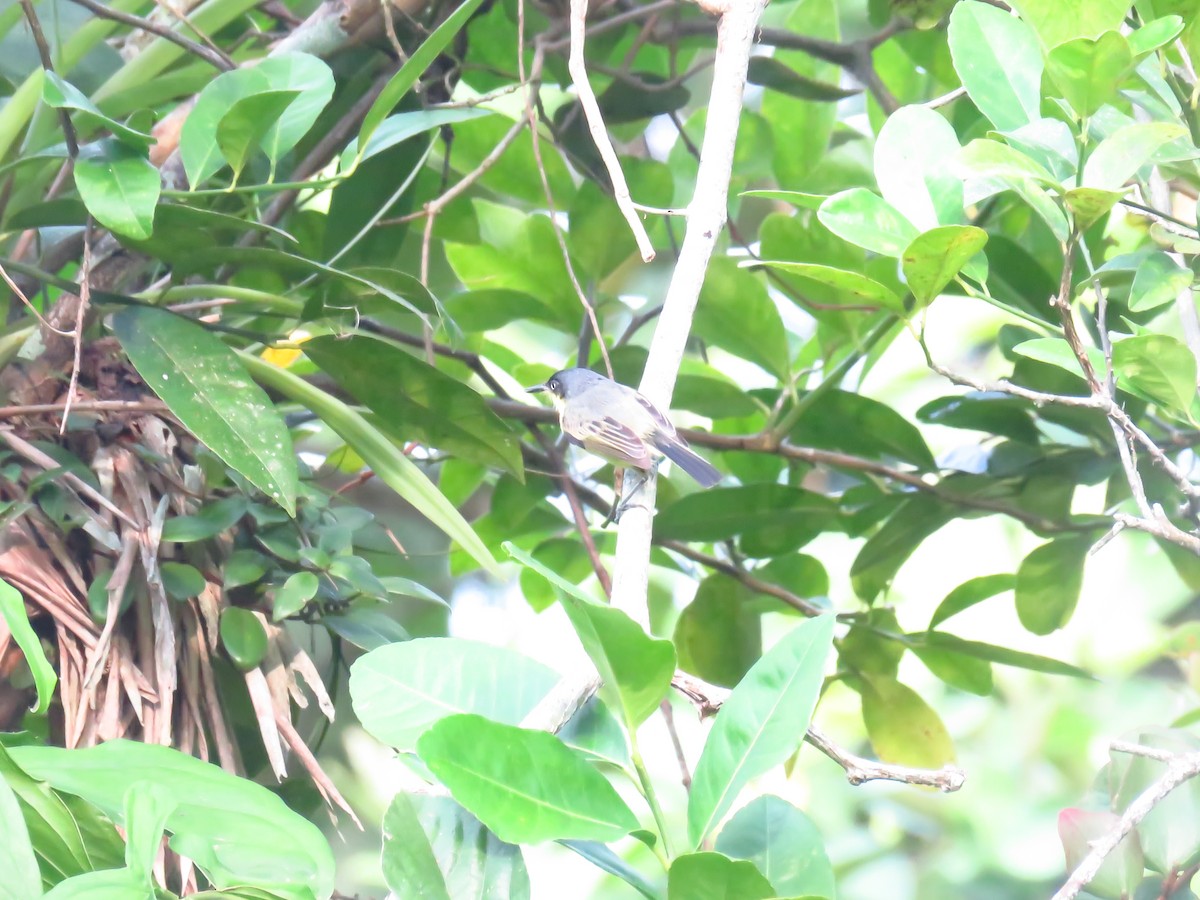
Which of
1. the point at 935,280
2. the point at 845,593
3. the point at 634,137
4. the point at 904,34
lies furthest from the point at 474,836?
the point at 845,593

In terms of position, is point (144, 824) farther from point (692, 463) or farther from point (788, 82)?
point (788, 82)

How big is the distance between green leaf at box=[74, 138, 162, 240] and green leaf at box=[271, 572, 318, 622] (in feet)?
1.18

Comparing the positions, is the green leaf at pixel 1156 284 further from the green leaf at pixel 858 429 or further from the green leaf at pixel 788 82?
the green leaf at pixel 788 82

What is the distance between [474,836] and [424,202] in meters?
1.16

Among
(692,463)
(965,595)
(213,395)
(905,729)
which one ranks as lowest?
(905,729)

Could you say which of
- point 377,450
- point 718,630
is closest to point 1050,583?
point 718,630

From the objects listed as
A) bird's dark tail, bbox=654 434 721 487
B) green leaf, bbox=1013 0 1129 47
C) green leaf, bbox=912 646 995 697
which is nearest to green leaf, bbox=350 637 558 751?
green leaf, bbox=1013 0 1129 47

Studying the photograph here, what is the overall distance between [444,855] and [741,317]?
1.12 meters

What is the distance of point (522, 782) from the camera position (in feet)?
2.19

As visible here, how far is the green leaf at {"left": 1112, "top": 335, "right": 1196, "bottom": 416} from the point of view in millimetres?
940

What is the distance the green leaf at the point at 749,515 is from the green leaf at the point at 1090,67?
0.87 metres

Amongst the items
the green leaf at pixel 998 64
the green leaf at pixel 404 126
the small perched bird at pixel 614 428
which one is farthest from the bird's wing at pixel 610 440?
the green leaf at pixel 998 64

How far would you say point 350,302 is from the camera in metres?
1.29

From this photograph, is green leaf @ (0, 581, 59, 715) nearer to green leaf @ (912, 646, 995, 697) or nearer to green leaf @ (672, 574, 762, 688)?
green leaf @ (672, 574, 762, 688)
